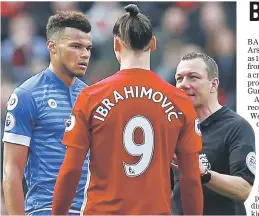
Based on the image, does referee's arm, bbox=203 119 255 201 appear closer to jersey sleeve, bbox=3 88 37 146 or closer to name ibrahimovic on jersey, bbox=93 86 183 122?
name ibrahimovic on jersey, bbox=93 86 183 122

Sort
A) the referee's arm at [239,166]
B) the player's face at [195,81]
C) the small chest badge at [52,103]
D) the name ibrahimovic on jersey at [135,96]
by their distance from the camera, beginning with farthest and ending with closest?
the player's face at [195,81], the small chest badge at [52,103], the referee's arm at [239,166], the name ibrahimovic on jersey at [135,96]

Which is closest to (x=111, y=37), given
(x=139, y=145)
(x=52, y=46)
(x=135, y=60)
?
(x=52, y=46)

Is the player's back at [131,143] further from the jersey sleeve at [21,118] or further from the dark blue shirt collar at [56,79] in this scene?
the dark blue shirt collar at [56,79]

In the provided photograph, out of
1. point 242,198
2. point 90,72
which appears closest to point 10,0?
point 90,72

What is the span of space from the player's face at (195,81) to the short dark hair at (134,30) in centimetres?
73

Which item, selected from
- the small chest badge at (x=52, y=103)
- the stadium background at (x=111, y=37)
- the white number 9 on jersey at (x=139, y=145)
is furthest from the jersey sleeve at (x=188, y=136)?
the stadium background at (x=111, y=37)

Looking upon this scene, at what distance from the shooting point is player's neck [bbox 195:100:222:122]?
136 inches

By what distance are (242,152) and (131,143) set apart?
2.40 feet

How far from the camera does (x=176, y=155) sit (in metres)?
2.84

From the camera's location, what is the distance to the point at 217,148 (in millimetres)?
3281

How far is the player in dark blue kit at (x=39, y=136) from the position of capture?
3227 millimetres

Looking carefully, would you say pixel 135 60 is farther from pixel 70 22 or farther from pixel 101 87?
pixel 70 22

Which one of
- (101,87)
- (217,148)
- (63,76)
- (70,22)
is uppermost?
(70,22)

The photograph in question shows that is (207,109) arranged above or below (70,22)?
below
